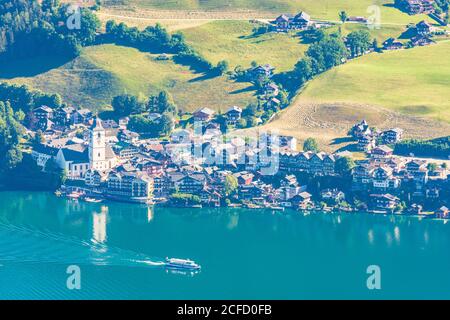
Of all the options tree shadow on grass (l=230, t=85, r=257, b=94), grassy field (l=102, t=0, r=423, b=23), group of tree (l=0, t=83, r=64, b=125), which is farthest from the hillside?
group of tree (l=0, t=83, r=64, b=125)

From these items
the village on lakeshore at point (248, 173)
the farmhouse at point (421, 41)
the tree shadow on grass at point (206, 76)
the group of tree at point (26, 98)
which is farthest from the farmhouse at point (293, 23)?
the group of tree at point (26, 98)

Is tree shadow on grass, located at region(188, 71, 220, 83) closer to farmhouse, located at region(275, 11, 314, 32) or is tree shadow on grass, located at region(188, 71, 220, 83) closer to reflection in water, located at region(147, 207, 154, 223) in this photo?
farmhouse, located at region(275, 11, 314, 32)

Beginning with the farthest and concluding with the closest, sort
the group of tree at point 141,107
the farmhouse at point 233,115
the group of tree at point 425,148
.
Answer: the farmhouse at point 233,115 → the group of tree at point 141,107 → the group of tree at point 425,148

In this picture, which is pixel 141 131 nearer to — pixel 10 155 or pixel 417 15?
A: pixel 10 155

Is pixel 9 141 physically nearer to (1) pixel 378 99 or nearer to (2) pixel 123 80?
(2) pixel 123 80

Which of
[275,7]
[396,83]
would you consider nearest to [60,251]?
[396,83]

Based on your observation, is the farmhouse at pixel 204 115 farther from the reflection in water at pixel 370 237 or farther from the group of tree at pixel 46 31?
the reflection in water at pixel 370 237
